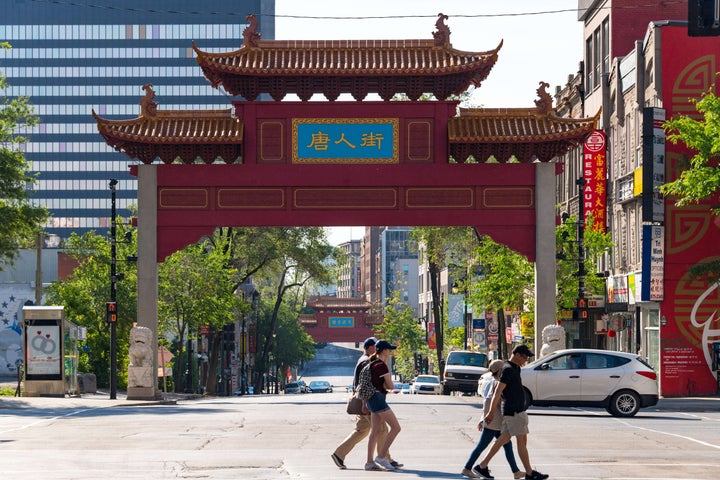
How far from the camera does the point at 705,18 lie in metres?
15.9

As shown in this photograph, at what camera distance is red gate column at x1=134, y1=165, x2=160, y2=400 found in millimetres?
45406

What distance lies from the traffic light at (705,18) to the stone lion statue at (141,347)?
3087 cm

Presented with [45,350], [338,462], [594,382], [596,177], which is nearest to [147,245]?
[45,350]

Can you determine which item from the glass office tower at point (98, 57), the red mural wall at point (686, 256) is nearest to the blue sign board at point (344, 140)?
the red mural wall at point (686, 256)

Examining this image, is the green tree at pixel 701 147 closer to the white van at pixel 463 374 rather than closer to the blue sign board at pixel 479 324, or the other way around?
the white van at pixel 463 374

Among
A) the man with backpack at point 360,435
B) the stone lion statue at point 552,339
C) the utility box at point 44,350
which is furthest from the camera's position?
the utility box at point 44,350

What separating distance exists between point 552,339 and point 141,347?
43.6 ft

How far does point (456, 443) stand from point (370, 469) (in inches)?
212

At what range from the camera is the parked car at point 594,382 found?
33531 mm

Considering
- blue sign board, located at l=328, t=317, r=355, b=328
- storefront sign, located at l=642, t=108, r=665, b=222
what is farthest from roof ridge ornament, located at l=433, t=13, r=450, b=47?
blue sign board, located at l=328, t=317, r=355, b=328

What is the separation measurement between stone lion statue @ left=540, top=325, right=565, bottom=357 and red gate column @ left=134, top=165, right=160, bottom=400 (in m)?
12.9

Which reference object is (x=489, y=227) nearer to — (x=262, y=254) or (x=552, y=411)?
(x=552, y=411)

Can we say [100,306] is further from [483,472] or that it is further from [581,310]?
[483,472]

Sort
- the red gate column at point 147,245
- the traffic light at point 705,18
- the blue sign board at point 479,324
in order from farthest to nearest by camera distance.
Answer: the blue sign board at point 479,324
the red gate column at point 147,245
the traffic light at point 705,18
